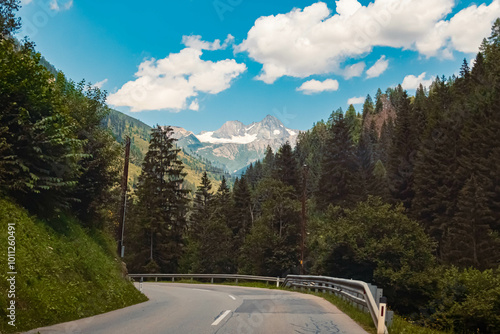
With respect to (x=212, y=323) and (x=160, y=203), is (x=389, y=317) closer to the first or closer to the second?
(x=212, y=323)

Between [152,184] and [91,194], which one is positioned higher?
[152,184]

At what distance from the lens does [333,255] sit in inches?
1371

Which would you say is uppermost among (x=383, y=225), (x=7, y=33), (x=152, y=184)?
(x=7, y=33)

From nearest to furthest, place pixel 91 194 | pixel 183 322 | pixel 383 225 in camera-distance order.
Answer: pixel 183 322
pixel 91 194
pixel 383 225

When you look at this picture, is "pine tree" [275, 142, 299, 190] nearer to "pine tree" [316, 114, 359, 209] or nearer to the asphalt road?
"pine tree" [316, 114, 359, 209]

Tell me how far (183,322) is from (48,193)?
9085 millimetres

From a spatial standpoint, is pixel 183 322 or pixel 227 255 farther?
pixel 227 255

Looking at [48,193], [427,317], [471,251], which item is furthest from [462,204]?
[48,193]

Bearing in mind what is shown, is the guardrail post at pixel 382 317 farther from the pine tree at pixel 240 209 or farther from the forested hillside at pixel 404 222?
the pine tree at pixel 240 209

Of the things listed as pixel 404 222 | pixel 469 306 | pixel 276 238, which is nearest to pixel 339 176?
pixel 276 238

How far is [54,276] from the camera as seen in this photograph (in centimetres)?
1207

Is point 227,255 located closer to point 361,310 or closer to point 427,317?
point 427,317

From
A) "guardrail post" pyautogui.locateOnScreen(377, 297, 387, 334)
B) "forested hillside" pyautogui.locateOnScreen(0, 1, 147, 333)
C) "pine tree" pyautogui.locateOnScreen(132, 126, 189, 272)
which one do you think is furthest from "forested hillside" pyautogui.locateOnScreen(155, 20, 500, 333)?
"forested hillside" pyautogui.locateOnScreen(0, 1, 147, 333)

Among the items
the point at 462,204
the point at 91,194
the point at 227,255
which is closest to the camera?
the point at 91,194
